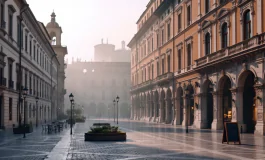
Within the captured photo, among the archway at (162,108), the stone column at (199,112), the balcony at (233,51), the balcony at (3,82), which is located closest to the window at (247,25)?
the balcony at (233,51)

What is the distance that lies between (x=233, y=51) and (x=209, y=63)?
4.11m

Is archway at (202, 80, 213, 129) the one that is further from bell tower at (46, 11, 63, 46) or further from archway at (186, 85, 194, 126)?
bell tower at (46, 11, 63, 46)

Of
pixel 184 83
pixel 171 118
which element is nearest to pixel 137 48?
pixel 171 118

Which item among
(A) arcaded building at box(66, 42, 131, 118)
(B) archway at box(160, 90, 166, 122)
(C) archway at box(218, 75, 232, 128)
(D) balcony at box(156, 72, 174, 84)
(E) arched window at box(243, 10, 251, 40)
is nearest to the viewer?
(E) arched window at box(243, 10, 251, 40)

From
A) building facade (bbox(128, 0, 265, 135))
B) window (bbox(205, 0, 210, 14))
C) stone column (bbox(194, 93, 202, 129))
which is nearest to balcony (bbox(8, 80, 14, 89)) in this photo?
building facade (bbox(128, 0, 265, 135))

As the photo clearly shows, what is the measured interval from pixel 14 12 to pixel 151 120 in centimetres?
3147

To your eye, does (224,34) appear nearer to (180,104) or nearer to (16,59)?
(180,104)

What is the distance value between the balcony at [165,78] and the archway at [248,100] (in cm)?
1849

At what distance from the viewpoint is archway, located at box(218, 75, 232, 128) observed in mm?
33044

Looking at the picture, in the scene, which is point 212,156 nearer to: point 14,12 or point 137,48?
point 14,12

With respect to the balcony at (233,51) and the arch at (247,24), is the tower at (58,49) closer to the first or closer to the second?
the balcony at (233,51)

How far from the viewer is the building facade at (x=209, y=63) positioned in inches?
1093

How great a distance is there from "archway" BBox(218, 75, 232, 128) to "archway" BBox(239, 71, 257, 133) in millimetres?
2591

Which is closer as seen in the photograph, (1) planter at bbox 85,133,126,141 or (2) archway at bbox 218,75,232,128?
(1) planter at bbox 85,133,126,141
